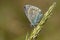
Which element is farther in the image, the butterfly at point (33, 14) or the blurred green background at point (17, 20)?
the blurred green background at point (17, 20)

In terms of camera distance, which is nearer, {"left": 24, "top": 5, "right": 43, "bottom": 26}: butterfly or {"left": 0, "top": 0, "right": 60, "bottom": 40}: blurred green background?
{"left": 24, "top": 5, "right": 43, "bottom": 26}: butterfly

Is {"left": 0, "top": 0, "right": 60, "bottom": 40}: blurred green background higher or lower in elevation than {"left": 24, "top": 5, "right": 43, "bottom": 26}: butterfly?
higher

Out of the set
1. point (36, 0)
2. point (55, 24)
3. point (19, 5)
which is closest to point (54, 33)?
point (55, 24)

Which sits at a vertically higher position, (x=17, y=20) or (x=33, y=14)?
(x=17, y=20)

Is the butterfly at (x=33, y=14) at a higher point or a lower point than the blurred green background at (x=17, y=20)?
lower
